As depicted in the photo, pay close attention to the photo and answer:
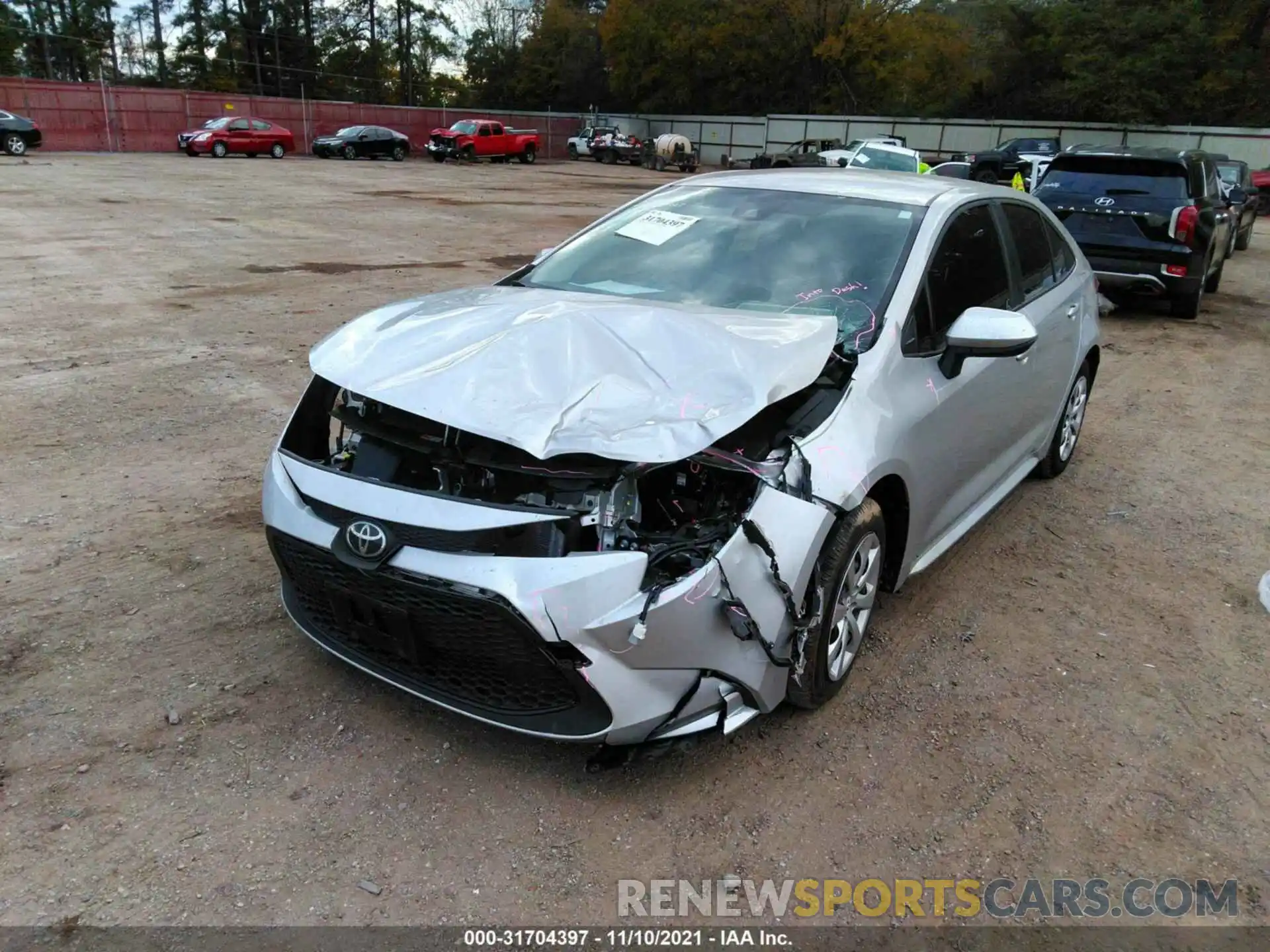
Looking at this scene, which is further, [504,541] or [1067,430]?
[1067,430]

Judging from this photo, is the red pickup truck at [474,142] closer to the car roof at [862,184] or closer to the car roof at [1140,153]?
the car roof at [1140,153]

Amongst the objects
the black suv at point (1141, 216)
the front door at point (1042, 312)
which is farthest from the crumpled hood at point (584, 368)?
the black suv at point (1141, 216)

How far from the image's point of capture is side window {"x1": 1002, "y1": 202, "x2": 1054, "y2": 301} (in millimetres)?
4395

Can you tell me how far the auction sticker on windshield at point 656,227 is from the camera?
405cm

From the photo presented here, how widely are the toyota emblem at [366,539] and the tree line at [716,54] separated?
46.4 m

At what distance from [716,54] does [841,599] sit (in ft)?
191

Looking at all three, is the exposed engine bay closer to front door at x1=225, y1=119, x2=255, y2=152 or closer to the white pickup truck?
front door at x1=225, y1=119, x2=255, y2=152

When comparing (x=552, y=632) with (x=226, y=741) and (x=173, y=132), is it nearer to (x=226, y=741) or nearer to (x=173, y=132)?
(x=226, y=741)

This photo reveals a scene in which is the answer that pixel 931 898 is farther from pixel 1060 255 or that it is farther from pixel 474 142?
pixel 474 142

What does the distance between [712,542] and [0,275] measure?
10660mm

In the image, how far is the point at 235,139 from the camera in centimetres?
3609

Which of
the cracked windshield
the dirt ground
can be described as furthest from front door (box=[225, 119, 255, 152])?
the cracked windshield

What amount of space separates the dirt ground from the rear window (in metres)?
5.19

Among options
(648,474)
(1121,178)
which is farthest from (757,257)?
(1121,178)
